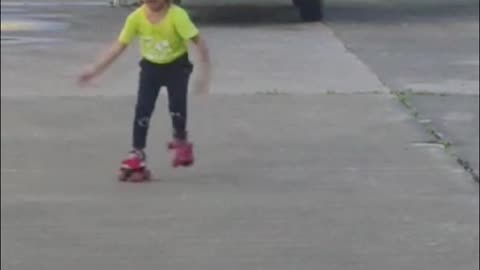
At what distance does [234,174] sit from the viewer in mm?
8750

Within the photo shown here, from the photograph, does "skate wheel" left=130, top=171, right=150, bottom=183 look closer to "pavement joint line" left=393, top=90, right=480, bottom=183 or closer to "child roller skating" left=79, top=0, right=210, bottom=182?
"child roller skating" left=79, top=0, right=210, bottom=182

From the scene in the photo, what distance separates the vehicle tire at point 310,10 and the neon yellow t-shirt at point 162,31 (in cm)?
667

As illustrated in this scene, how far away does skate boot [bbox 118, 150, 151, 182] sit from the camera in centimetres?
855

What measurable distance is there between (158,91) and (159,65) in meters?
0.71

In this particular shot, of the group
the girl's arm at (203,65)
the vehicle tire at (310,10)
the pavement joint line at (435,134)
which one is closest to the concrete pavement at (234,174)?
the pavement joint line at (435,134)

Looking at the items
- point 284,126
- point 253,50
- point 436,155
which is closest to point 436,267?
point 436,155

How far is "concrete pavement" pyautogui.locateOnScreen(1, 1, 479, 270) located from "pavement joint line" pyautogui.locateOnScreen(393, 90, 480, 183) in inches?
2.3

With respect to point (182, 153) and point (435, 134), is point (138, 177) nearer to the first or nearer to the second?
point (182, 153)

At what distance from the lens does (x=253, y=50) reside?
1264 cm

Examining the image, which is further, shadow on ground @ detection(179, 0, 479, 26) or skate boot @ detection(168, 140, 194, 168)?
shadow on ground @ detection(179, 0, 479, 26)

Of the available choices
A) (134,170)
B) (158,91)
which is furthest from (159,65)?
(134,170)

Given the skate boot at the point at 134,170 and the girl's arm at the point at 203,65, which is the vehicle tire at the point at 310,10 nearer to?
the skate boot at the point at 134,170

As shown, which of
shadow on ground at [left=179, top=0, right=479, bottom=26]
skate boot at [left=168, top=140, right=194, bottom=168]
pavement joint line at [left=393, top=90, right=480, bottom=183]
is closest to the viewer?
skate boot at [left=168, top=140, right=194, bottom=168]

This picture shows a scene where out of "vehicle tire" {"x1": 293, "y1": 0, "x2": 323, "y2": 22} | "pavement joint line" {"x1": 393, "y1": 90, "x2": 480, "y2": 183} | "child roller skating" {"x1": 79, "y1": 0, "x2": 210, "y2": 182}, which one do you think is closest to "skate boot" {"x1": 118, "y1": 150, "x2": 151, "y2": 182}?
"child roller skating" {"x1": 79, "y1": 0, "x2": 210, "y2": 182}
